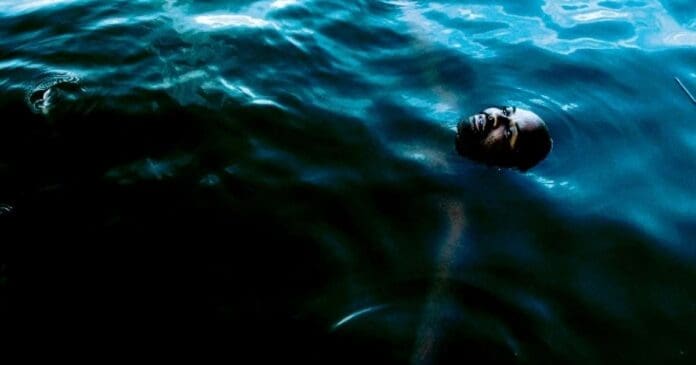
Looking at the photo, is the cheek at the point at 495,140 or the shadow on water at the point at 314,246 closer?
the shadow on water at the point at 314,246

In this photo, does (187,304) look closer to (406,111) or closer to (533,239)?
(533,239)

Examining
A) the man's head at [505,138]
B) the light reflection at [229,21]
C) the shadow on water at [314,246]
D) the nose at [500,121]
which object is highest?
the light reflection at [229,21]

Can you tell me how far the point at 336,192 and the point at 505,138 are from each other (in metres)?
1.53

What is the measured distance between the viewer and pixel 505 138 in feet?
12.4

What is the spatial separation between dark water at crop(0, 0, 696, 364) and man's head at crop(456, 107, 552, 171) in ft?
0.51

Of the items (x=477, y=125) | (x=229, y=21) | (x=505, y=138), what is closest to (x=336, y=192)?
(x=477, y=125)

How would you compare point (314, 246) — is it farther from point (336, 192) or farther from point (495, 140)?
point (495, 140)

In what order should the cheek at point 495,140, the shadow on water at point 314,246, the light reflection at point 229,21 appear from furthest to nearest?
the light reflection at point 229,21 → the cheek at point 495,140 → the shadow on water at point 314,246

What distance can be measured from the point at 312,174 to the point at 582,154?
2.52m

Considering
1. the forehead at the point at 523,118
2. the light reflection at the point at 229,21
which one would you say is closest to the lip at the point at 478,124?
the forehead at the point at 523,118

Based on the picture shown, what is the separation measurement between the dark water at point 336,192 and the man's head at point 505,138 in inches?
6.1

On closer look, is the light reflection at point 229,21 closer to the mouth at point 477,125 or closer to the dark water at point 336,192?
the dark water at point 336,192

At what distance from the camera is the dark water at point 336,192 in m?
2.65

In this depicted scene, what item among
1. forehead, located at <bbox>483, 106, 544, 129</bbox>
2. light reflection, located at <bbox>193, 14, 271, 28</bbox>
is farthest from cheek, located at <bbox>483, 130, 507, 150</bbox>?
light reflection, located at <bbox>193, 14, 271, 28</bbox>
